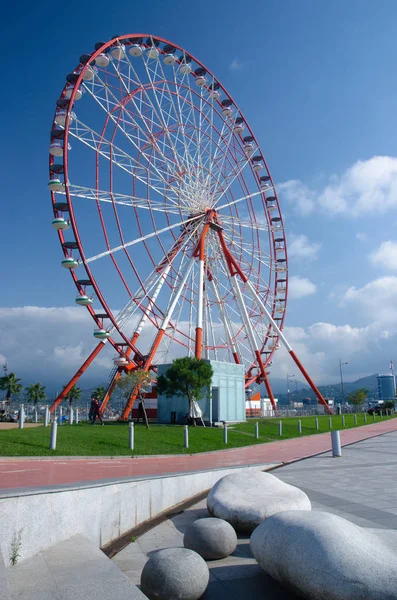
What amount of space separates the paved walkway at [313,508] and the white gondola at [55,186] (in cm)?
1862

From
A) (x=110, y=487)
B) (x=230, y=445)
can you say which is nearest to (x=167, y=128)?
(x=230, y=445)

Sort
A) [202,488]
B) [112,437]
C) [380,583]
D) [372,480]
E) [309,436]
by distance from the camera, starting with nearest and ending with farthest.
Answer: [380,583] → [202,488] → [372,480] → [112,437] → [309,436]

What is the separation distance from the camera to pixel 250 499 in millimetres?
7012

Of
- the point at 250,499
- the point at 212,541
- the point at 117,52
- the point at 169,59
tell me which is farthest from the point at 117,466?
the point at 169,59

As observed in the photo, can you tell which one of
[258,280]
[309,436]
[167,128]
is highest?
[167,128]

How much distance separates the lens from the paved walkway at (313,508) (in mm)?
4914

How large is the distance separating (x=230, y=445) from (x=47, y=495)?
1670 cm

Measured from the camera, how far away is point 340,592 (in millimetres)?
3912

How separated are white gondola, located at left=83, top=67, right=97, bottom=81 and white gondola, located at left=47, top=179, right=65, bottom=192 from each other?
6.14m

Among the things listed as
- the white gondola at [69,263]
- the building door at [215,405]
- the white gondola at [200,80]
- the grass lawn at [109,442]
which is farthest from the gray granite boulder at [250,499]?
the white gondola at [200,80]

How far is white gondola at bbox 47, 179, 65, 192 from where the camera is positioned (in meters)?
25.7

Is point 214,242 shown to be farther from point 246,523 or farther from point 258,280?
point 246,523

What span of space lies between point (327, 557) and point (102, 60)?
1130 inches

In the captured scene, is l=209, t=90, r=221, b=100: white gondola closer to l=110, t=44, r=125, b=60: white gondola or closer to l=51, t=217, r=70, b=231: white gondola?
l=110, t=44, r=125, b=60: white gondola
